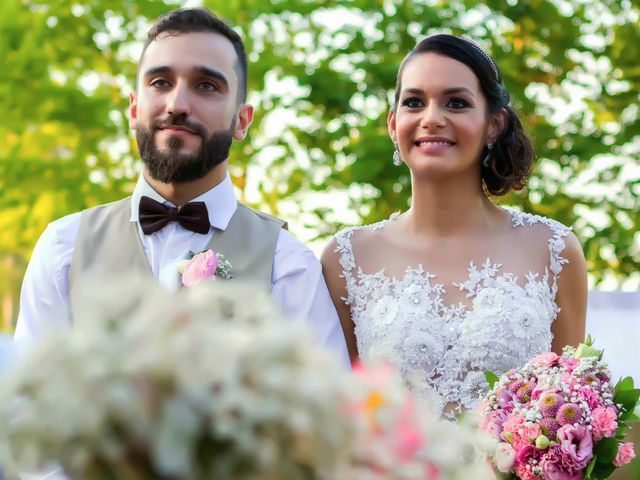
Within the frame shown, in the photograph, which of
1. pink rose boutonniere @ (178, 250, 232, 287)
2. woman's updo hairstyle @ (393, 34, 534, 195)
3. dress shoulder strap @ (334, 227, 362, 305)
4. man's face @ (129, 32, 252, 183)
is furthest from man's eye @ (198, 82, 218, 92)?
dress shoulder strap @ (334, 227, 362, 305)

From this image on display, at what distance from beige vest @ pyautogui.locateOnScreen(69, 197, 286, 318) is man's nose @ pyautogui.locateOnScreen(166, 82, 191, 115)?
490 mm

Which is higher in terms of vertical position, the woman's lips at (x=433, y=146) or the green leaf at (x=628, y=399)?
the woman's lips at (x=433, y=146)

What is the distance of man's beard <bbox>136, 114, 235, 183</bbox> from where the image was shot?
10.8 ft

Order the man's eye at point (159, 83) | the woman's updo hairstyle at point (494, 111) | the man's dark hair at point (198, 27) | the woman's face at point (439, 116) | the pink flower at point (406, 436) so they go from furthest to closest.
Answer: the woman's updo hairstyle at point (494, 111), the woman's face at point (439, 116), the man's dark hair at point (198, 27), the man's eye at point (159, 83), the pink flower at point (406, 436)

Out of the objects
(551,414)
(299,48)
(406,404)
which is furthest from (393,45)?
(406,404)

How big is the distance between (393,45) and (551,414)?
5.06 m

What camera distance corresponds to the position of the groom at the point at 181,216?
3.29 m

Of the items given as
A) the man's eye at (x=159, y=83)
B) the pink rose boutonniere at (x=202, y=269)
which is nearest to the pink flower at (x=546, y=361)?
the pink rose boutonniere at (x=202, y=269)

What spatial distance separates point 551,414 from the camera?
2.91 m

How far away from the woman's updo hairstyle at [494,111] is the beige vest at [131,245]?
3.52 ft

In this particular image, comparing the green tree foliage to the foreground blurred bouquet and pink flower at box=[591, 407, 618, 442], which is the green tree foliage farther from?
the foreground blurred bouquet

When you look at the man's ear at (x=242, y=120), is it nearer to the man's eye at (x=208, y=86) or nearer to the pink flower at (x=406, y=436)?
the man's eye at (x=208, y=86)

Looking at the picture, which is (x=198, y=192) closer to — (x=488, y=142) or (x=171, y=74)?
(x=171, y=74)

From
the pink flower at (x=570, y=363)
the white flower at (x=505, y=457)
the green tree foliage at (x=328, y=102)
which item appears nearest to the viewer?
the white flower at (x=505, y=457)
